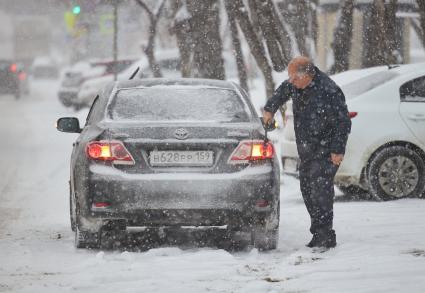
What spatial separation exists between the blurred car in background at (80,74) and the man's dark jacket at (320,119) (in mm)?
25287

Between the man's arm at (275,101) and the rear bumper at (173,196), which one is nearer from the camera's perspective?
the rear bumper at (173,196)

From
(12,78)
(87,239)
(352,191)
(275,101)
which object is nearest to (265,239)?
(275,101)

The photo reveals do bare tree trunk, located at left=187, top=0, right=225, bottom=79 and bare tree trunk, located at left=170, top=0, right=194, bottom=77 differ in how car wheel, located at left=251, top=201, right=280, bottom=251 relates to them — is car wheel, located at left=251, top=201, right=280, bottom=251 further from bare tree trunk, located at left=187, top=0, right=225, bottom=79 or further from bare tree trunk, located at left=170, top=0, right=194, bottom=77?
bare tree trunk, located at left=170, top=0, right=194, bottom=77

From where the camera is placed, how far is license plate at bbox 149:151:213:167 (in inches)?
293

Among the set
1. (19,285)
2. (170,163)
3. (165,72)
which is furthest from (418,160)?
(165,72)

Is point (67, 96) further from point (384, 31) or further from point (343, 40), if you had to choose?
point (384, 31)

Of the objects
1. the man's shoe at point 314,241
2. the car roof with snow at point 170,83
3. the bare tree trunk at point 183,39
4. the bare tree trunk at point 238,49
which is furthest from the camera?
the bare tree trunk at point 238,49

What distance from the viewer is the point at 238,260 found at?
7.29m

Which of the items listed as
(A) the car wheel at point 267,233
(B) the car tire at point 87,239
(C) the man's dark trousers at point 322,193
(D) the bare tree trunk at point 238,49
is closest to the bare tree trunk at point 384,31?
(D) the bare tree trunk at point 238,49

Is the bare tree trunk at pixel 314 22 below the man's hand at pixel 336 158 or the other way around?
the other way around

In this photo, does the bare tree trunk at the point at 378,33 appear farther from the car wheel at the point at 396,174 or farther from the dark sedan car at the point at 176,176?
the dark sedan car at the point at 176,176

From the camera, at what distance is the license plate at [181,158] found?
7.44m

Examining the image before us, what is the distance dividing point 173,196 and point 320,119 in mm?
1362

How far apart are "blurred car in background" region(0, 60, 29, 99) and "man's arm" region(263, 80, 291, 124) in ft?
115
